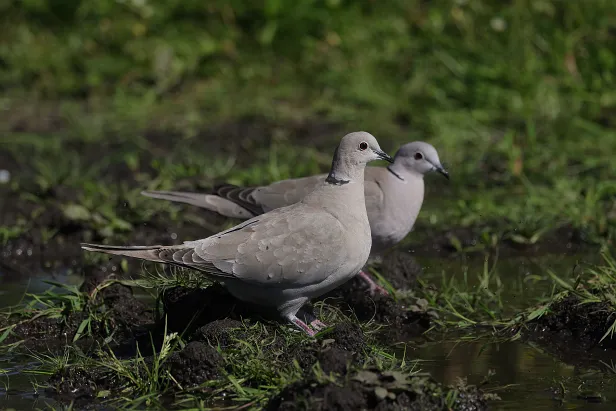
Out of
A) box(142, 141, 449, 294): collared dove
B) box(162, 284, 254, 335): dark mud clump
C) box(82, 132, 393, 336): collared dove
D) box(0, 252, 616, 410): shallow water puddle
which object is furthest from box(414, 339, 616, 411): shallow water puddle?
box(142, 141, 449, 294): collared dove

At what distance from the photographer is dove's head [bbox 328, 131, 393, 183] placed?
5.79 m

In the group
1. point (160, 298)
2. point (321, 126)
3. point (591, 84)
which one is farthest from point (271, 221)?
point (591, 84)

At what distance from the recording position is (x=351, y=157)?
19.0 feet

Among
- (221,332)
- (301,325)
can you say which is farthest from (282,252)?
(221,332)

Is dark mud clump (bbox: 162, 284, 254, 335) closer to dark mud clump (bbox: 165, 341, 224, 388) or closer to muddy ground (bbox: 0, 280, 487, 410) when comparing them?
muddy ground (bbox: 0, 280, 487, 410)

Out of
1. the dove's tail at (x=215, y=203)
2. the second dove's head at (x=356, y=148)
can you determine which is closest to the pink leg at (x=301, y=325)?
the second dove's head at (x=356, y=148)

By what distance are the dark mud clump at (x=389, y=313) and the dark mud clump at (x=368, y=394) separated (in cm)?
142

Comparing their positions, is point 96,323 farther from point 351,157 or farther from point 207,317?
point 351,157

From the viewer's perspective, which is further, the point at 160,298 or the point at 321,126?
the point at 321,126

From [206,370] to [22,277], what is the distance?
2.95 metres

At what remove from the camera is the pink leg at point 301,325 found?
5.36 meters

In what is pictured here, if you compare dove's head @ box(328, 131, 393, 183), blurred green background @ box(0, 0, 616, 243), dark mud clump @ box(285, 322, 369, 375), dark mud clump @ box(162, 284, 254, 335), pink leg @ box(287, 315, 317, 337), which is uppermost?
dove's head @ box(328, 131, 393, 183)

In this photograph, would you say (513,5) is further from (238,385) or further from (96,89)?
(238,385)

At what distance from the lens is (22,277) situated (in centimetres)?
746
